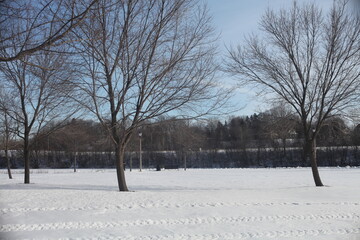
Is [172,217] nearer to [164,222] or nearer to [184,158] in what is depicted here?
[164,222]

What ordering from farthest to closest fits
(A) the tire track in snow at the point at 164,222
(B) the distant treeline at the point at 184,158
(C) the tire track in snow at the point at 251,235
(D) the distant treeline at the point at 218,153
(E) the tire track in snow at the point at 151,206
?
(B) the distant treeline at the point at 184,158, (D) the distant treeline at the point at 218,153, (E) the tire track in snow at the point at 151,206, (A) the tire track in snow at the point at 164,222, (C) the tire track in snow at the point at 251,235

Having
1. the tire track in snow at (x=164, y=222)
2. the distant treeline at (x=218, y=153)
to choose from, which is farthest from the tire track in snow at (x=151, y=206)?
the distant treeline at (x=218, y=153)

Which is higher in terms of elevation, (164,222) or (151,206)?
(151,206)

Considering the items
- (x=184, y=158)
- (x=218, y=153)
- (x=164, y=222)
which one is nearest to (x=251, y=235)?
(x=164, y=222)

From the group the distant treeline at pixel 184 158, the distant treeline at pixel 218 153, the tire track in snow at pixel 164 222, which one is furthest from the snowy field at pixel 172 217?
the distant treeline at pixel 184 158

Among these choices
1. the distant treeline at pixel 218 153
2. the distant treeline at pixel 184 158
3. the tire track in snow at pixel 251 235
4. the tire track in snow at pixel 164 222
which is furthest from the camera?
the distant treeline at pixel 184 158

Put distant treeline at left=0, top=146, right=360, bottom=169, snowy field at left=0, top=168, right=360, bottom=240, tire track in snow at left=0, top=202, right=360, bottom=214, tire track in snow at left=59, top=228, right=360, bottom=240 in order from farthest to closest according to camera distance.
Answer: distant treeline at left=0, top=146, right=360, bottom=169 → tire track in snow at left=0, top=202, right=360, bottom=214 → snowy field at left=0, top=168, right=360, bottom=240 → tire track in snow at left=59, top=228, right=360, bottom=240

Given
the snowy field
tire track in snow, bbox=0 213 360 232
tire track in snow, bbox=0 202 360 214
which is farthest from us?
tire track in snow, bbox=0 202 360 214

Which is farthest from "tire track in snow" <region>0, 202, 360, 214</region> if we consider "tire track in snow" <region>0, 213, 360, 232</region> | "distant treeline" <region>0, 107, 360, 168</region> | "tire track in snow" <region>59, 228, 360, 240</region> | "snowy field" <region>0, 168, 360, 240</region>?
"distant treeline" <region>0, 107, 360, 168</region>

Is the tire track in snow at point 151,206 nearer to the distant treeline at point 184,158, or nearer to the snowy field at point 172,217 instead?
the snowy field at point 172,217

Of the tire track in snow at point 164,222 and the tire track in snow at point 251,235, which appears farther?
the tire track in snow at point 164,222

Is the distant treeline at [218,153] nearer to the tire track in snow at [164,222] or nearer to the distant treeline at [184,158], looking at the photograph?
the distant treeline at [184,158]

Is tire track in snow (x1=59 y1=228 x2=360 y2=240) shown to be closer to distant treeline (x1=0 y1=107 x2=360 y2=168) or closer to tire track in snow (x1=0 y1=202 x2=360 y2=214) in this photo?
tire track in snow (x1=0 y1=202 x2=360 y2=214)

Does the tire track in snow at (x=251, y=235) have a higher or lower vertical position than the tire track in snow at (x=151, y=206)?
lower
